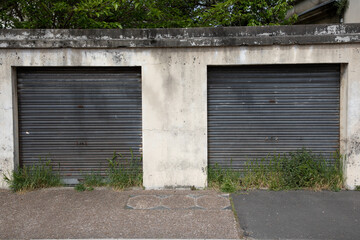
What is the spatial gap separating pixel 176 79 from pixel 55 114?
2.57 metres

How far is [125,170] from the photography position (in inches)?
227

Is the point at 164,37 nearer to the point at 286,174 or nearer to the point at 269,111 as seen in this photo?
the point at 269,111

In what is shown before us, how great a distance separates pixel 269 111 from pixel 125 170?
125 inches

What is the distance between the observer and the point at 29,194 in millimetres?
5305

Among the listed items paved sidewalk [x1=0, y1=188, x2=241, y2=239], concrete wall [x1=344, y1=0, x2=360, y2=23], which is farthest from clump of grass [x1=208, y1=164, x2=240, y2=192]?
concrete wall [x1=344, y1=0, x2=360, y2=23]

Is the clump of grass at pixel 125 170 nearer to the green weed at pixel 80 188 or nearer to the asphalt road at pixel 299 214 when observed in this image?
the green weed at pixel 80 188

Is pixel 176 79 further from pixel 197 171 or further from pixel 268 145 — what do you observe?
pixel 268 145

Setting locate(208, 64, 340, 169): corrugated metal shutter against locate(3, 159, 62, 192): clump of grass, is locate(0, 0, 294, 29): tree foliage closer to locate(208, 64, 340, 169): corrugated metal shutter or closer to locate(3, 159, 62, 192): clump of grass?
locate(208, 64, 340, 169): corrugated metal shutter

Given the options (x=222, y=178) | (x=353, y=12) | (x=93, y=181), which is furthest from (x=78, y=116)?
(x=353, y=12)

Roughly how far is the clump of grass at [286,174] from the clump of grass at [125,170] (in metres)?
1.46

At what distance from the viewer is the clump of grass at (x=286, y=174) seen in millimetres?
5355

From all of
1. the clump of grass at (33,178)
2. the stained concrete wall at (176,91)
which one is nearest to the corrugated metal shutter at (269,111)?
the stained concrete wall at (176,91)

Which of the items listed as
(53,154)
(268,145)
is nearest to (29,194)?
(53,154)

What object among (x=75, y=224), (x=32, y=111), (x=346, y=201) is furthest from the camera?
(x=32, y=111)
